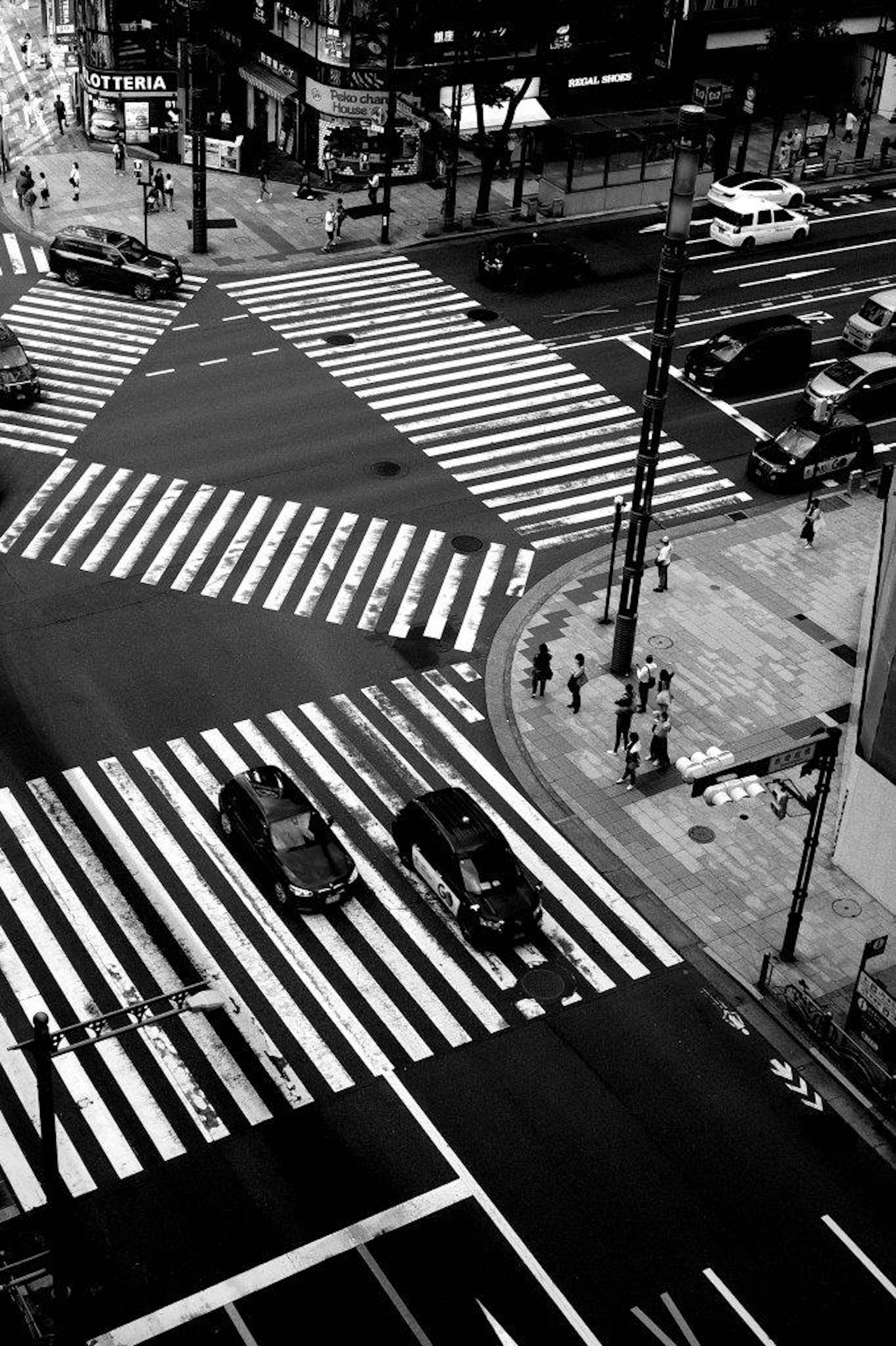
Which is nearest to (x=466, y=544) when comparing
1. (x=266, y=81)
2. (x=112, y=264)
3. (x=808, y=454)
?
(x=808, y=454)

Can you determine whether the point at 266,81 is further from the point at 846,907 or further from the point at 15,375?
the point at 846,907

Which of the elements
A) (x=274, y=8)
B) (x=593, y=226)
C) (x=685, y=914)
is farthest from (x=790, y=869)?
(x=274, y=8)

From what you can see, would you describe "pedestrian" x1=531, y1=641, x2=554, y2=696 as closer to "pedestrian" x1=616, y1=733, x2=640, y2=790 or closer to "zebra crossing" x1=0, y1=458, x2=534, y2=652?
"zebra crossing" x1=0, y1=458, x2=534, y2=652

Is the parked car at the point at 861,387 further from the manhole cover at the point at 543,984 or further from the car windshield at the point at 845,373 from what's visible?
the manhole cover at the point at 543,984

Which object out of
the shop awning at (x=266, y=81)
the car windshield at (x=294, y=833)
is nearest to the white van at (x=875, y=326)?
the shop awning at (x=266, y=81)

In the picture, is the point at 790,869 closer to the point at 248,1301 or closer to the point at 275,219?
the point at 248,1301

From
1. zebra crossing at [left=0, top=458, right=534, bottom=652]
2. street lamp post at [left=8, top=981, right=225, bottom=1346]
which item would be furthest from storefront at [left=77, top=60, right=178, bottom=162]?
street lamp post at [left=8, top=981, right=225, bottom=1346]
